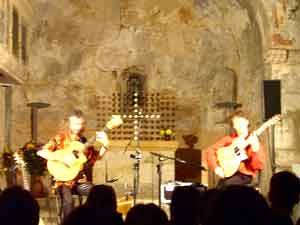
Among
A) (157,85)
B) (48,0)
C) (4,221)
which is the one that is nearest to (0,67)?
(48,0)

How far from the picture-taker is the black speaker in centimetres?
991

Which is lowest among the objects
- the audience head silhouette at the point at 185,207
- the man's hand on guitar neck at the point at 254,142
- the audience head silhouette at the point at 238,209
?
the audience head silhouette at the point at 185,207

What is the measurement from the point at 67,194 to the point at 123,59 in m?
7.54

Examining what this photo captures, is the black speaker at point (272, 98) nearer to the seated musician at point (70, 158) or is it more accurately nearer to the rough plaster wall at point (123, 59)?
the seated musician at point (70, 158)

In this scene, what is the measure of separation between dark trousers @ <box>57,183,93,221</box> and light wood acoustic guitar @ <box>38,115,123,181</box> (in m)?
0.14

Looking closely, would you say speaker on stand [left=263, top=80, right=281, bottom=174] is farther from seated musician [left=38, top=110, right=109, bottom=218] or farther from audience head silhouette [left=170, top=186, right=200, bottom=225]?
audience head silhouette [left=170, top=186, right=200, bottom=225]

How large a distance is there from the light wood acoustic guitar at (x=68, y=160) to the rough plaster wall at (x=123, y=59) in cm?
661

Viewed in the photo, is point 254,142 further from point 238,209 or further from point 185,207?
point 238,209

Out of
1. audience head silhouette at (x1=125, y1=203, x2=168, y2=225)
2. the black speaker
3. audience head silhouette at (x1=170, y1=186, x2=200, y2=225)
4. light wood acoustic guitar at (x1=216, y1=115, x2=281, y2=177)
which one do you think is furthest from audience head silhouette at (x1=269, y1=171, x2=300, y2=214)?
the black speaker

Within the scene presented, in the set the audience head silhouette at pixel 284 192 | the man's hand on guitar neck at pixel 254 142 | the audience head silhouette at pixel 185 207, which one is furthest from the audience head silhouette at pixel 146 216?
the man's hand on guitar neck at pixel 254 142

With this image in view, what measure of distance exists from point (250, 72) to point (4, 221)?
415 inches

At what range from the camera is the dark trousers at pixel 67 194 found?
303 inches

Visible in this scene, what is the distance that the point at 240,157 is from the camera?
309 inches

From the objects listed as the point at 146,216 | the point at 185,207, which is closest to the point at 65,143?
the point at 185,207
